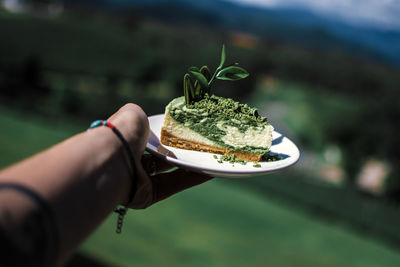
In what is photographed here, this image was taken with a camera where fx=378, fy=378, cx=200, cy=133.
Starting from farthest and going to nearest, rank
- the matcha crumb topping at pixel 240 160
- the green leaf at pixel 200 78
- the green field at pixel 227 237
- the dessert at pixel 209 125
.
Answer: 1. the green field at pixel 227 237
2. the dessert at pixel 209 125
3. the green leaf at pixel 200 78
4. the matcha crumb topping at pixel 240 160

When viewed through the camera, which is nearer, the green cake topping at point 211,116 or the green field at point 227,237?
the green cake topping at point 211,116

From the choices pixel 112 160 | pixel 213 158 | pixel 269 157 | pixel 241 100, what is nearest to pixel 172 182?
pixel 213 158

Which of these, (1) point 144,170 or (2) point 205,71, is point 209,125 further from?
(1) point 144,170

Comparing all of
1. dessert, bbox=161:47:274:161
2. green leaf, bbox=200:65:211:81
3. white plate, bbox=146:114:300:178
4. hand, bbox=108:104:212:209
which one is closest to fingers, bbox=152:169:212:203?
hand, bbox=108:104:212:209

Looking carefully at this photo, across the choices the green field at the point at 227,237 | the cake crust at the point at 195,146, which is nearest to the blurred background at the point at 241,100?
the green field at the point at 227,237

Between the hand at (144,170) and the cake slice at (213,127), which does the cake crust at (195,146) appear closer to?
the cake slice at (213,127)

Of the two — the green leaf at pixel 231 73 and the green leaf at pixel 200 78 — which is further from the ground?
the green leaf at pixel 231 73

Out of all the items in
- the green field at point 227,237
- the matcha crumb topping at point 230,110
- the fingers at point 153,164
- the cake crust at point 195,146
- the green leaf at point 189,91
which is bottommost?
the green field at point 227,237
